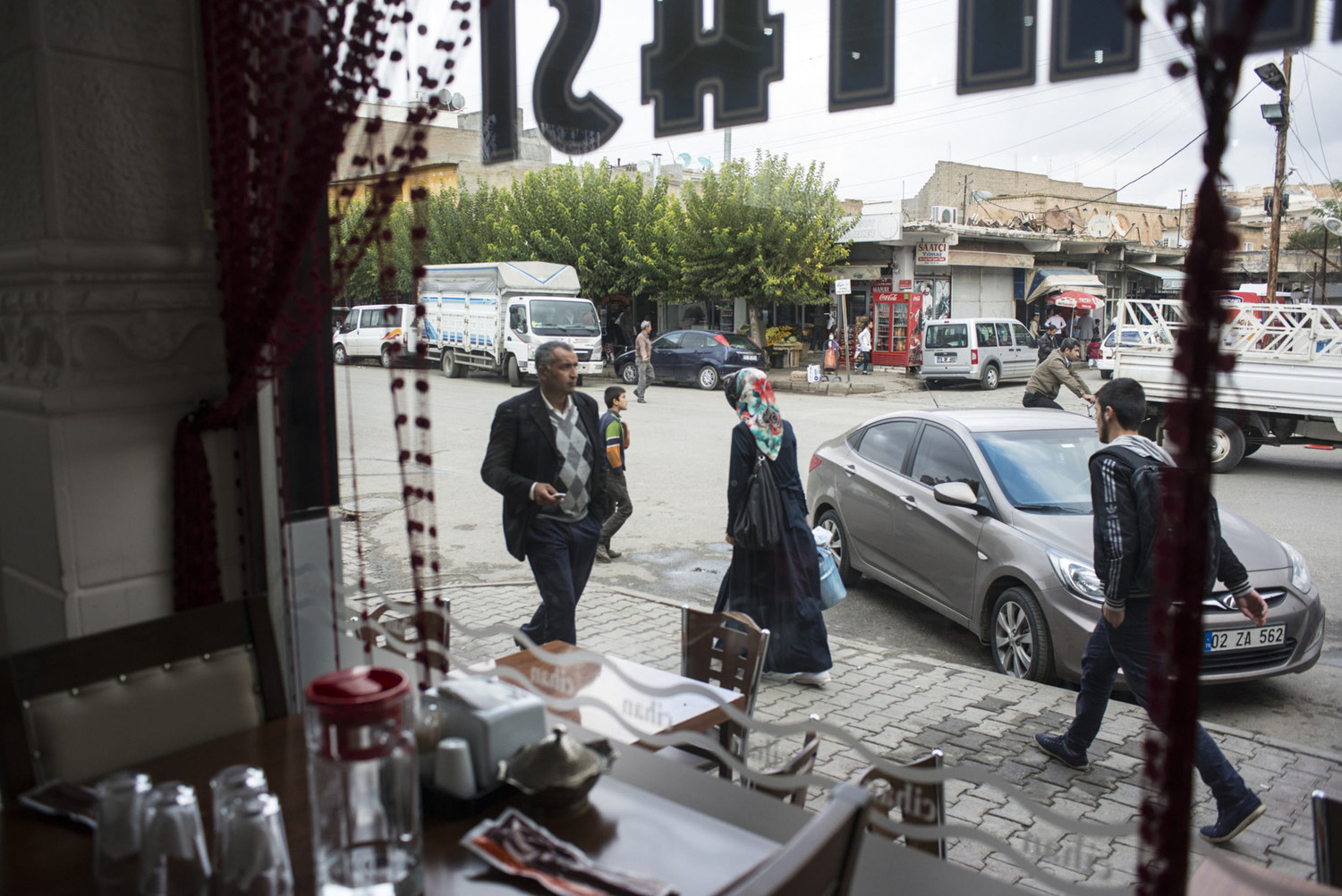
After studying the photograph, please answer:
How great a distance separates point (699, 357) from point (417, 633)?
1733cm

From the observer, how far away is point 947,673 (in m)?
5.20

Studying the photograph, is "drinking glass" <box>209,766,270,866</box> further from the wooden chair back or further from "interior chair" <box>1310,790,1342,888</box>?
the wooden chair back

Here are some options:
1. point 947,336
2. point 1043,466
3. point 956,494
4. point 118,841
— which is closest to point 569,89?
point 956,494

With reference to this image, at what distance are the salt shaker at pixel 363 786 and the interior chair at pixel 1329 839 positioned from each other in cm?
168

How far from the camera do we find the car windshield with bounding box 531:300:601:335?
19891 mm

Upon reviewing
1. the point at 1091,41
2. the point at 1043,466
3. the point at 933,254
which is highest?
the point at 933,254

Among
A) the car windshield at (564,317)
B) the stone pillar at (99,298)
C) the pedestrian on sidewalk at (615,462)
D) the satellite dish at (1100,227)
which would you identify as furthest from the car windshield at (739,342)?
the stone pillar at (99,298)

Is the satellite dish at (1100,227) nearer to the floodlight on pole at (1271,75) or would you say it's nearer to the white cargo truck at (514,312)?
the white cargo truck at (514,312)

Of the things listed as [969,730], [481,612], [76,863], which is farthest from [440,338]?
[76,863]

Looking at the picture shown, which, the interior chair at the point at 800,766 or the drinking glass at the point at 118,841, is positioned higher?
the drinking glass at the point at 118,841

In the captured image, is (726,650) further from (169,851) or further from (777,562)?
(169,851)

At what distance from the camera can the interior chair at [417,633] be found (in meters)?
3.53

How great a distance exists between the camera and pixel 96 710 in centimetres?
240

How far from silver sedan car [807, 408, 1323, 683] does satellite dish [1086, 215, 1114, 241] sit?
41.0 feet
